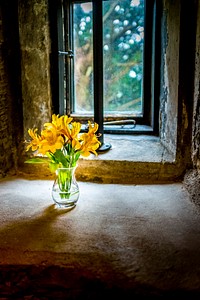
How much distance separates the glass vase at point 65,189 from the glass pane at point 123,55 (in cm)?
76

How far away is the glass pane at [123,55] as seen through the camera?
1773mm

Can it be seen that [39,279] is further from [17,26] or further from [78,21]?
[78,21]

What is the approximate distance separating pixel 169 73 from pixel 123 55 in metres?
0.35

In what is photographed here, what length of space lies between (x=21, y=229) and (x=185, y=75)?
0.78 m

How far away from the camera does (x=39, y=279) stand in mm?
902

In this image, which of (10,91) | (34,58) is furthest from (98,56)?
(10,91)

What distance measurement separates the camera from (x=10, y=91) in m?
1.50

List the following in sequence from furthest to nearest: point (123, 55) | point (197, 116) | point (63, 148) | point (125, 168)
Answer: point (123, 55)
point (125, 168)
point (197, 116)
point (63, 148)

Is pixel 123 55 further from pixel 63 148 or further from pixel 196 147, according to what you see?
pixel 63 148

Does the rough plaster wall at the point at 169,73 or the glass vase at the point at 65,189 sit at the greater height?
the rough plaster wall at the point at 169,73

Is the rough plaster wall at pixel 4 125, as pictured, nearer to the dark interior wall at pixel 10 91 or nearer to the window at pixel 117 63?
the dark interior wall at pixel 10 91

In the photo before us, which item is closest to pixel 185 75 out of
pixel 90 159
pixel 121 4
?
pixel 90 159

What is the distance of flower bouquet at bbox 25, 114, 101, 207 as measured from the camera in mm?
1136

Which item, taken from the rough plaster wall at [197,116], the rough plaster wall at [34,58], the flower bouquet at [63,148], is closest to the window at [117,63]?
the rough plaster wall at [34,58]
